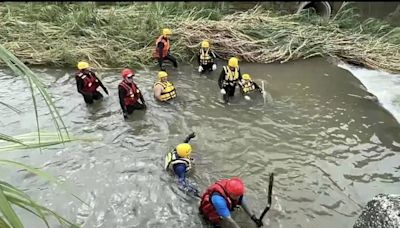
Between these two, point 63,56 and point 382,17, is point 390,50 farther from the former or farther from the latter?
point 63,56

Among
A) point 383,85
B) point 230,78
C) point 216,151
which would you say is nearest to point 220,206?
point 216,151

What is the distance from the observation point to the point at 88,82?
8.17 meters

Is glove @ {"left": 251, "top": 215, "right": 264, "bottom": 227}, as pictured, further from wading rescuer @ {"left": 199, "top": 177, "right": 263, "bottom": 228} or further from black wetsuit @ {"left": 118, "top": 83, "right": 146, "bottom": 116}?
black wetsuit @ {"left": 118, "top": 83, "right": 146, "bottom": 116}

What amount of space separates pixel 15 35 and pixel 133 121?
495 centimetres

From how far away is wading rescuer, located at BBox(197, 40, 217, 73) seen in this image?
9.76 meters

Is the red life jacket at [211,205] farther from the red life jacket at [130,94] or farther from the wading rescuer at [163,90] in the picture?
the wading rescuer at [163,90]

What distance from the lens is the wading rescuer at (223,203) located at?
518cm

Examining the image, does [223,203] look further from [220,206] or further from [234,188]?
[234,188]

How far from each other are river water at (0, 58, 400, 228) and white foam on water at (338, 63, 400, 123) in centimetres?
22

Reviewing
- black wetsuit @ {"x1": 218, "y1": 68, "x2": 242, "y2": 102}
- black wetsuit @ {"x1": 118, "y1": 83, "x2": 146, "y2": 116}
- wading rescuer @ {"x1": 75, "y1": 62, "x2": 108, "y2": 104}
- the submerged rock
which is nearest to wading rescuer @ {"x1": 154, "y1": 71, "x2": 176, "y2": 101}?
black wetsuit @ {"x1": 118, "y1": 83, "x2": 146, "y2": 116}

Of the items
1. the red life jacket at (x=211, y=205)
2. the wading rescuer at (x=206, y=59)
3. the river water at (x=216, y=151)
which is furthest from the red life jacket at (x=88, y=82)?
the red life jacket at (x=211, y=205)

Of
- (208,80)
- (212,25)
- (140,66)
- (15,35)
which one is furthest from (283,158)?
(15,35)

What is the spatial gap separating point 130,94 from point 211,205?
10.3 feet

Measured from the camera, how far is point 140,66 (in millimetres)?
10336
